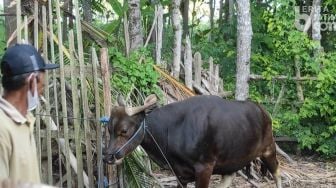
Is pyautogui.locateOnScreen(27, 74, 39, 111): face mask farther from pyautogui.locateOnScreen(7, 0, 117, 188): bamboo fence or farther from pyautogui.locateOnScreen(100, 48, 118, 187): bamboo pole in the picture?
pyautogui.locateOnScreen(100, 48, 118, 187): bamboo pole

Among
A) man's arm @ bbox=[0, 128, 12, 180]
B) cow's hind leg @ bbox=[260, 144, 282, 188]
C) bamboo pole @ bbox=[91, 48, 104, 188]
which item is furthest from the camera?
cow's hind leg @ bbox=[260, 144, 282, 188]

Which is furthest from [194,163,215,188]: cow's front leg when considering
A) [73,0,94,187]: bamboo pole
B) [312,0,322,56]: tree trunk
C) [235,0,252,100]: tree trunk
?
[312,0,322,56]: tree trunk

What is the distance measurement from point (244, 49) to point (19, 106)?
286 inches

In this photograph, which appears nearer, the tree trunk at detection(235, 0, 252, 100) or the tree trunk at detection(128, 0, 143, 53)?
the tree trunk at detection(128, 0, 143, 53)

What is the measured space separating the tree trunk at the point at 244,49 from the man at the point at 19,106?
7060 millimetres

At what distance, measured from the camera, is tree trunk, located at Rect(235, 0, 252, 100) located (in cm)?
930

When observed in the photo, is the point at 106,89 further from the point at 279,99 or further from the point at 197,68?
the point at 279,99

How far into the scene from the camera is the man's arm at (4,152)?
2.30 metres

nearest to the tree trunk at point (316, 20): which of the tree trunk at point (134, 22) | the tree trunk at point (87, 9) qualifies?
the tree trunk at point (134, 22)

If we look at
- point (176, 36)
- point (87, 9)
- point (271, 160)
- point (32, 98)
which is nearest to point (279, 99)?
point (176, 36)

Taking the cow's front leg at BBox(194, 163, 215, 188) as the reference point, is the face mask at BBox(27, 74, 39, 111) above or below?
above

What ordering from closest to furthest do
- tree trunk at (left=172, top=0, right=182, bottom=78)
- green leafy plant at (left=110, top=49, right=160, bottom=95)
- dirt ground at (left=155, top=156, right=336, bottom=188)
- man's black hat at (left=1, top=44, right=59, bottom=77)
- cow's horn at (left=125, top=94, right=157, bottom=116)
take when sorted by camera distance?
1. man's black hat at (left=1, top=44, right=59, bottom=77)
2. cow's horn at (left=125, top=94, right=157, bottom=116)
3. green leafy plant at (left=110, top=49, right=160, bottom=95)
4. dirt ground at (left=155, top=156, right=336, bottom=188)
5. tree trunk at (left=172, top=0, right=182, bottom=78)

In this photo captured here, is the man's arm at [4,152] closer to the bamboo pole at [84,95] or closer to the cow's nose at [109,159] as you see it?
the cow's nose at [109,159]

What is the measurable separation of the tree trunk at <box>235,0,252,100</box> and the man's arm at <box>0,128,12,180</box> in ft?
23.9
